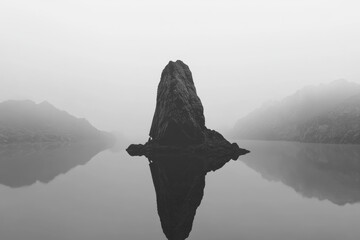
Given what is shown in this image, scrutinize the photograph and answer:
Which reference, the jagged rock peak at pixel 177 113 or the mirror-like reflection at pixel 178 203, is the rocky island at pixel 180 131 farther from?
the mirror-like reflection at pixel 178 203

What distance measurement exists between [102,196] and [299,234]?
16365 millimetres

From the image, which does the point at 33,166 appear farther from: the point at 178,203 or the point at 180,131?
the point at 178,203

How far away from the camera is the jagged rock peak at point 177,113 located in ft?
244

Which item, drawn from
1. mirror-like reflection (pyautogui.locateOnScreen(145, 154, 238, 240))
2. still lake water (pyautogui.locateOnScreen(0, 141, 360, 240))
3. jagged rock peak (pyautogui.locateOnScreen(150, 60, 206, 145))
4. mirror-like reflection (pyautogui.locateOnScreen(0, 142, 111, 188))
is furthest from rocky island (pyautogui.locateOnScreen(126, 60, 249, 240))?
still lake water (pyautogui.locateOnScreen(0, 141, 360, 240))

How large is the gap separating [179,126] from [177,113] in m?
3.67

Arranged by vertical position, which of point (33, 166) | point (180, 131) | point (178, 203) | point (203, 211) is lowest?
point (203, 211)

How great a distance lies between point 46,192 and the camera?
25.2m

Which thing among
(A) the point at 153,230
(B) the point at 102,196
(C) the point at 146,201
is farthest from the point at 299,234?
(B) the point at 102,196

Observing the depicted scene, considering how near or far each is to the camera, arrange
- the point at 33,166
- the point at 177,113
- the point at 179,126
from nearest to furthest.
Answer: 1. the point at 33,166
2. the point at 177,113
3. the point at 179,126

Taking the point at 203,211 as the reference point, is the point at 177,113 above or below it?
above

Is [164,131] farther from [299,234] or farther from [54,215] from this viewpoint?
[299,234]

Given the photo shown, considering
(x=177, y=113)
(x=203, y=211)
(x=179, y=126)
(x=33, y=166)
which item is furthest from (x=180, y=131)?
(x=203, y=211)

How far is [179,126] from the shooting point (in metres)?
74.1

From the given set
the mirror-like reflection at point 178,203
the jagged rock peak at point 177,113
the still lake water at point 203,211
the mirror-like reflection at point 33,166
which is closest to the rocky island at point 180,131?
the jagged rock peak at point 177,113
